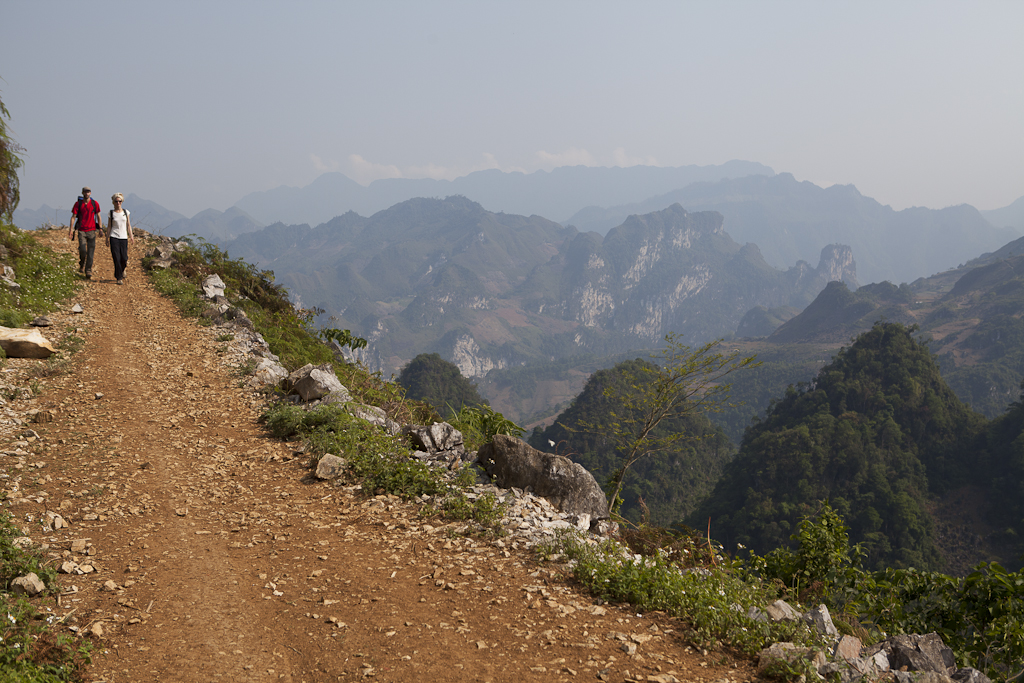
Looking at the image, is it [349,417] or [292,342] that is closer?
[349,417]

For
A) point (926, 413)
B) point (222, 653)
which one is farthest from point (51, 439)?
point (926, 413)

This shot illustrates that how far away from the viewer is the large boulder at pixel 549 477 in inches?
260

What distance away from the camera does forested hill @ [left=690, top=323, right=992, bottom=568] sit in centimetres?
5347

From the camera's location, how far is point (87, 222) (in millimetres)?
13898

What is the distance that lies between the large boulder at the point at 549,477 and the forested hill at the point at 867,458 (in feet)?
175

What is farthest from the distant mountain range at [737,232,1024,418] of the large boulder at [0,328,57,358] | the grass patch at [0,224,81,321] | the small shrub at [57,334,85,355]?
the large boulder at [0,328,57,358]

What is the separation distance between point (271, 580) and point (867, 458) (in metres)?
74.2

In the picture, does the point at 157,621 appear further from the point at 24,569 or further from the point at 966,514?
the point at 966,514

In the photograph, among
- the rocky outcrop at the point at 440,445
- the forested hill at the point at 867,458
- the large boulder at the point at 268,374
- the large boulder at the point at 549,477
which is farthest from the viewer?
the forested hill at the point at 867,458

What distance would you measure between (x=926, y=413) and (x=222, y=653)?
87310mm

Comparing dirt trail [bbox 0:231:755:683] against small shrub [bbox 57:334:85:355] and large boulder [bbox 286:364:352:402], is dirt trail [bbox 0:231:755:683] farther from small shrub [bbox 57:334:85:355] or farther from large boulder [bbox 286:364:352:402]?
small shrub [bbox 57:334:85:355]

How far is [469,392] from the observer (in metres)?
100

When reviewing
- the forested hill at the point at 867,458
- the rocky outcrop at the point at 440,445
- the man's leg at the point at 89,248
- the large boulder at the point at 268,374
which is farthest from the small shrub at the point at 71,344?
the forested hill at the point at 867,458

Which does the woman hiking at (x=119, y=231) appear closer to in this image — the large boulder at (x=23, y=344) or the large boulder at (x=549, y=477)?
the large boulder at (x=23, y=344)
